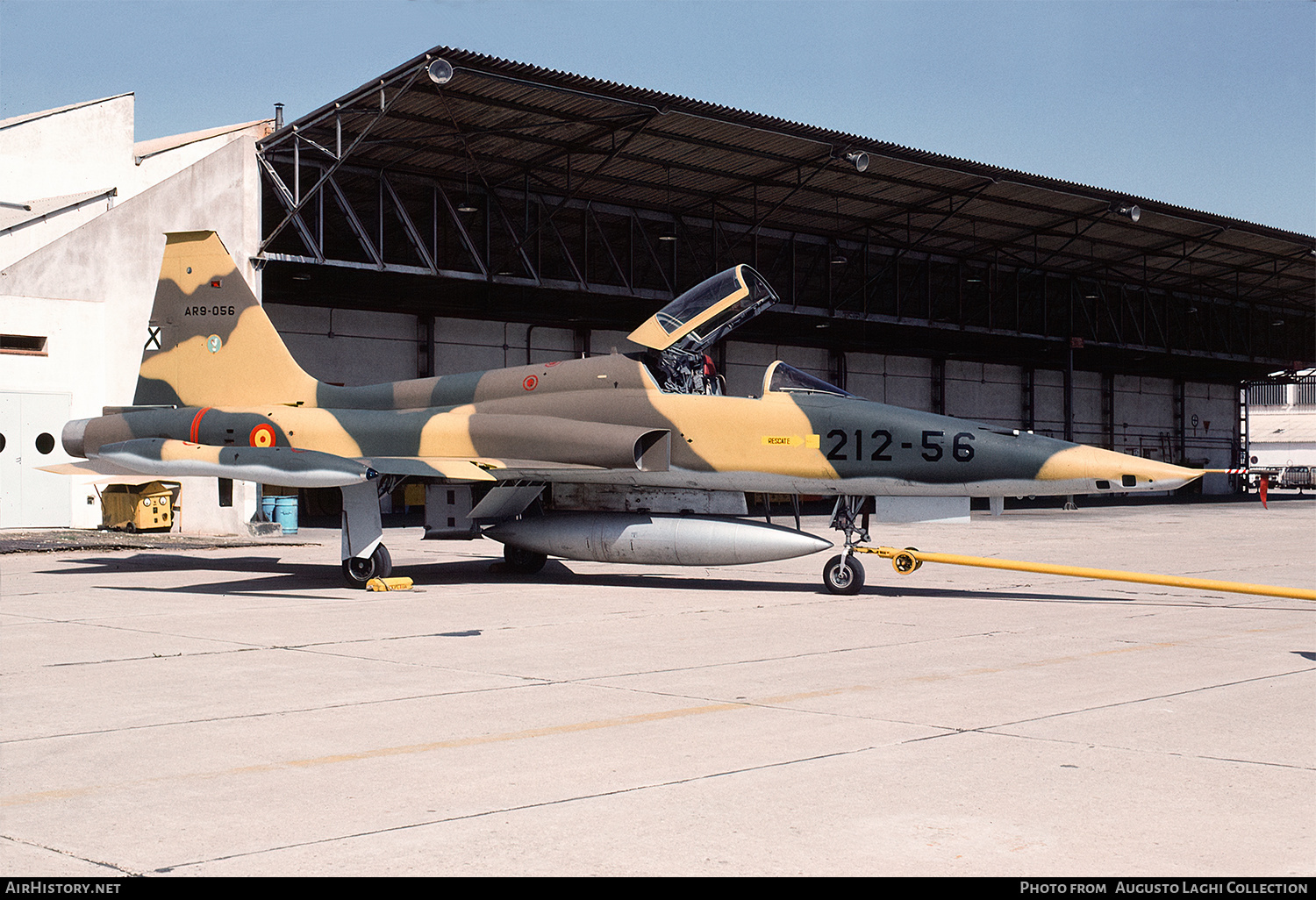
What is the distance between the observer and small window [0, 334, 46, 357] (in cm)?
2452

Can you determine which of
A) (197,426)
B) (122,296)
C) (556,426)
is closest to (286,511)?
(122,296)

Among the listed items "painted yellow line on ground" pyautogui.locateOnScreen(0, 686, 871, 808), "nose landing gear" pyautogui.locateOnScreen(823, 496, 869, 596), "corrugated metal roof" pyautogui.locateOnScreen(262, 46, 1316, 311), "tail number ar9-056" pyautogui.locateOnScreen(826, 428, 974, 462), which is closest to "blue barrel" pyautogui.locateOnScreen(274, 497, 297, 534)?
"corrugated metal roof" pyautogui.locateOnScreen(262, 46, 1316, 311)

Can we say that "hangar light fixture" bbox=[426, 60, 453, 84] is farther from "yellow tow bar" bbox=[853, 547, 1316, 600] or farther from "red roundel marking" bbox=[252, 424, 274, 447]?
"yellow tow bar" bbox=[853, 547, 1316, 600]

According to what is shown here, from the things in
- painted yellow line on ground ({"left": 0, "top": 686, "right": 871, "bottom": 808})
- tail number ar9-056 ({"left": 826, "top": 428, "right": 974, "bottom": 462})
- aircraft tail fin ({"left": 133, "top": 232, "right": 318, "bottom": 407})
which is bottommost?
painted yellow line on ground ({"left": 0, "top": 686, "right": 871, "bottom": 808})

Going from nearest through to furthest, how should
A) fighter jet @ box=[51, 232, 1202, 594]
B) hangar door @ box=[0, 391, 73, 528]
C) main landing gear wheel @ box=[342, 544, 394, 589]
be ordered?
fighter jet @ box=[51, 232, 1202, 594] → main landing gear wheel @ box=[342, 544, 394, 589] → hangar door @ box=[0, 391, 73, 528]

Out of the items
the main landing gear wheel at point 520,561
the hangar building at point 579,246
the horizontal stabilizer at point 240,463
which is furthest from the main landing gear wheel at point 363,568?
the hangar building at point 579,246

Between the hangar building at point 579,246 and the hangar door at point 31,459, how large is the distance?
0.07 m

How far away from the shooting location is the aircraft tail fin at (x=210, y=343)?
1631 centimetres

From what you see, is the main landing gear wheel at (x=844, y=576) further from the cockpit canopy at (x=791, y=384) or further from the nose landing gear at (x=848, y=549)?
the cockpit canopy at (x=791, y=384)

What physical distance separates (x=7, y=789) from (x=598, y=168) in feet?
89.2

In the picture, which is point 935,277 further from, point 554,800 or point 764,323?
point 554,800

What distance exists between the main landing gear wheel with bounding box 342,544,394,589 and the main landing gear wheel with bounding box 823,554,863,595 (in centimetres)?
519

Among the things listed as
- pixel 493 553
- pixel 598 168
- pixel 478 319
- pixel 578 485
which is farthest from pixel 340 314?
pixel 578 485

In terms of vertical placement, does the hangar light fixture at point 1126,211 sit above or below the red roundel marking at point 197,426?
above
